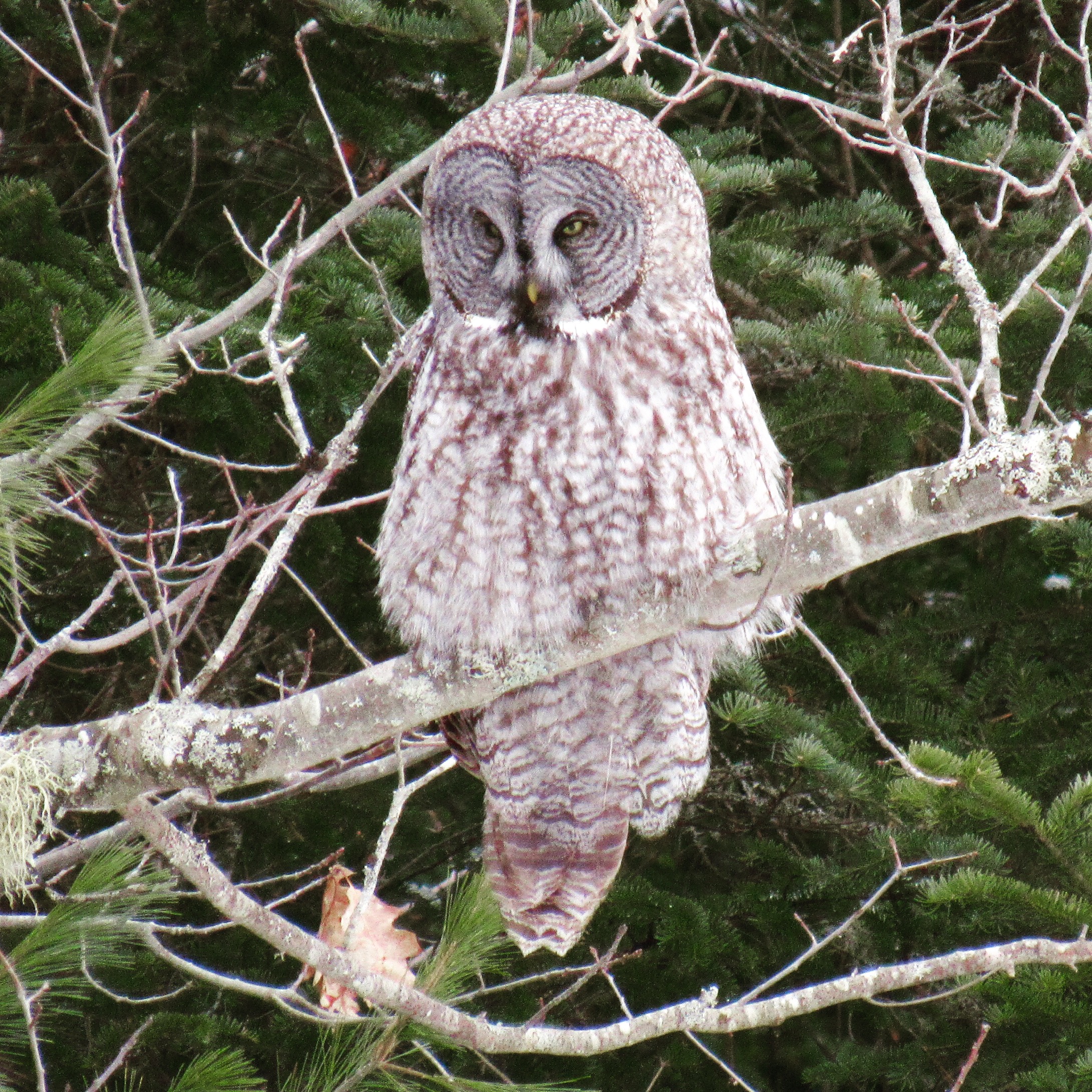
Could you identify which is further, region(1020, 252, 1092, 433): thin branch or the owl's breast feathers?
the owl's breast feathers

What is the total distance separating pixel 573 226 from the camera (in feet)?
8.56

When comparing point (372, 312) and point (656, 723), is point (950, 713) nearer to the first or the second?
point (656, 723)

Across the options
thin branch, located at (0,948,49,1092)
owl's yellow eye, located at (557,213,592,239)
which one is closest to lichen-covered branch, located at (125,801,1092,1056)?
thin branch, located at (0,948,49,1092)

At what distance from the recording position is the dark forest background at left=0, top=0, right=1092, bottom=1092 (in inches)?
114

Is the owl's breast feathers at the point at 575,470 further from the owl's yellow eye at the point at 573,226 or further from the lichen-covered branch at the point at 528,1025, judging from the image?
the lichen-covered branch at the point at 528,1025

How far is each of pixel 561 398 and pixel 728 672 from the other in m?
0.83

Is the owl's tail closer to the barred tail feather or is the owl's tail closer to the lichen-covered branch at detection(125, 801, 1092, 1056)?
the barred tail feather

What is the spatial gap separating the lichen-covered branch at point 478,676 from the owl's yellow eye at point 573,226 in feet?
2.41

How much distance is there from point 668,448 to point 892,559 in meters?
1.58

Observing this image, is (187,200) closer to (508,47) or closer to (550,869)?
(508,47)

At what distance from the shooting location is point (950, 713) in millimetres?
3189

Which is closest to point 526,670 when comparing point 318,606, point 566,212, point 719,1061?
point 318,606

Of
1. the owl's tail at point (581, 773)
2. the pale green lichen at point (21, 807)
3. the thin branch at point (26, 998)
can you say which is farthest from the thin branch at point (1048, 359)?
the thin branch at point (26, 998)

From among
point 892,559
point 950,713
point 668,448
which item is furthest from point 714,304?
point 892,559
